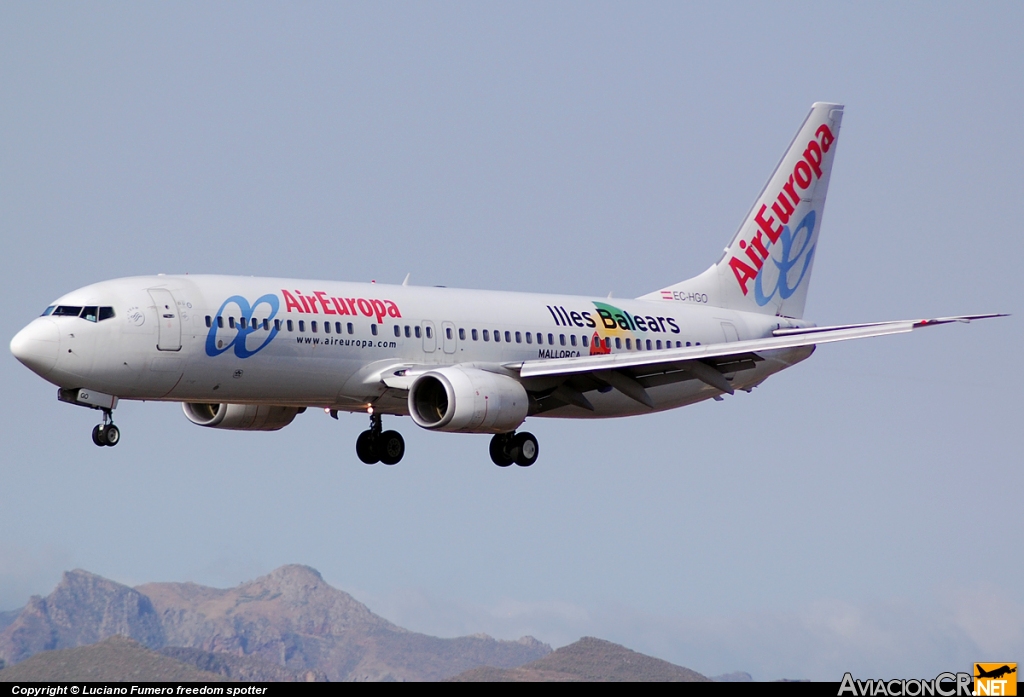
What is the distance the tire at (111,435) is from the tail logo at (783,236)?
23.8 meters

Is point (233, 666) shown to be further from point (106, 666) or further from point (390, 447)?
point (390, 447)

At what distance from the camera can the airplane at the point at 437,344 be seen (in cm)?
4412

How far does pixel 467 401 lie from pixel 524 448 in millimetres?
4700

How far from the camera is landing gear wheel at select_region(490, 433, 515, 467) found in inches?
2039

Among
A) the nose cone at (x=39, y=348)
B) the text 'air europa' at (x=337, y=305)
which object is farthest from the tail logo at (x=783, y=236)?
the nose cone at (x=39, y=348)

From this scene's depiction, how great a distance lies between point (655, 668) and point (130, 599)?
29823 millimetres

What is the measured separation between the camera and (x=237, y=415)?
5209 centimetres

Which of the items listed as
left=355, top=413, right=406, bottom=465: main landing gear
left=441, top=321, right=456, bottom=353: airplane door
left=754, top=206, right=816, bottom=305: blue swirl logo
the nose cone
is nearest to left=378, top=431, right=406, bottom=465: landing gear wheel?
left=355, top=413, right=406, bottom=465: main landing gear

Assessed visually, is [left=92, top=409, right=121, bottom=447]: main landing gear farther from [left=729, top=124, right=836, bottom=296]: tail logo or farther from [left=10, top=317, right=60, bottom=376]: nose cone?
[left=729, top=124, right=836, bottom=296]: tail logo

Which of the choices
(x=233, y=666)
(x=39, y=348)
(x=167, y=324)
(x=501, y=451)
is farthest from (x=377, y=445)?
(x=233, y=666)

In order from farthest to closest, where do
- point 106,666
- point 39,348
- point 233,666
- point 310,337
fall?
point 233,666, point 106,666, point 310,337, point 39,348

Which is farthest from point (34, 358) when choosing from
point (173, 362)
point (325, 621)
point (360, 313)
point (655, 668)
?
point (325, 621)

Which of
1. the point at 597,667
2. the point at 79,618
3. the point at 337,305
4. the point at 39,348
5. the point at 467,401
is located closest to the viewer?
the point at 39,348

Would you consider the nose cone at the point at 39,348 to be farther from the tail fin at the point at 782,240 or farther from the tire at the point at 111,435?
the tail fin at the point at 782,240
